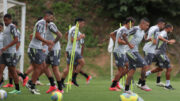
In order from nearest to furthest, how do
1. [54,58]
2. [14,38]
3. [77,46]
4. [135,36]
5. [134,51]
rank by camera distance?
[14,38] < [54,58] < [134,51] < [135,36] < [77,46]

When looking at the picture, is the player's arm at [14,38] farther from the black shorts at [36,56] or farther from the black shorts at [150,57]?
the black shorts at [150,57]

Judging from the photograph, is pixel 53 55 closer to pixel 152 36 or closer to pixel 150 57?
pixel 152 36

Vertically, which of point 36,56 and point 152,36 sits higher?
point 152,36

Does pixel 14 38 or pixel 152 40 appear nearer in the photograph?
pixel 14 38

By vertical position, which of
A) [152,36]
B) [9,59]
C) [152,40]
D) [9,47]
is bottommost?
[9,59]

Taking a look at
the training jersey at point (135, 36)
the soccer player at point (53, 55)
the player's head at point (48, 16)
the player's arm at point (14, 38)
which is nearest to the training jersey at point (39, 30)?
the player's head at point (48, 16)

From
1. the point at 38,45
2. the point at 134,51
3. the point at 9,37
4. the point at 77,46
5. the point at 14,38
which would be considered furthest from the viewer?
the point at 77,46

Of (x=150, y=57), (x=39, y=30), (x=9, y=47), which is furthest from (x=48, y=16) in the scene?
(x=150, y=57)

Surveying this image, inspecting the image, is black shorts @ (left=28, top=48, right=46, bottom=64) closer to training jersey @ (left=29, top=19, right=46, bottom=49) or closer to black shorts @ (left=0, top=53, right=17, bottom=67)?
training jersey @ (left=29, top=19, right=46, bottom=49)

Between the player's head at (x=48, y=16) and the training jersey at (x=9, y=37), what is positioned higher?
the player's head at (x=48, y=16)

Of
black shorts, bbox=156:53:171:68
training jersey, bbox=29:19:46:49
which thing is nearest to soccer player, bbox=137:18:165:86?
black shorts, bbox=156:53:171:68

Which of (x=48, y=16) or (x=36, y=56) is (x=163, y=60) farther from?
(x=36, y=56)

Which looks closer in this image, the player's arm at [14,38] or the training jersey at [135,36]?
the player's arm at [14,38]

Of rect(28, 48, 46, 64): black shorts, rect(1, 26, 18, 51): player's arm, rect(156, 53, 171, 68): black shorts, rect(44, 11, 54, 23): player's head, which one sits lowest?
rect(156, 53, 171, 68): black shorts
